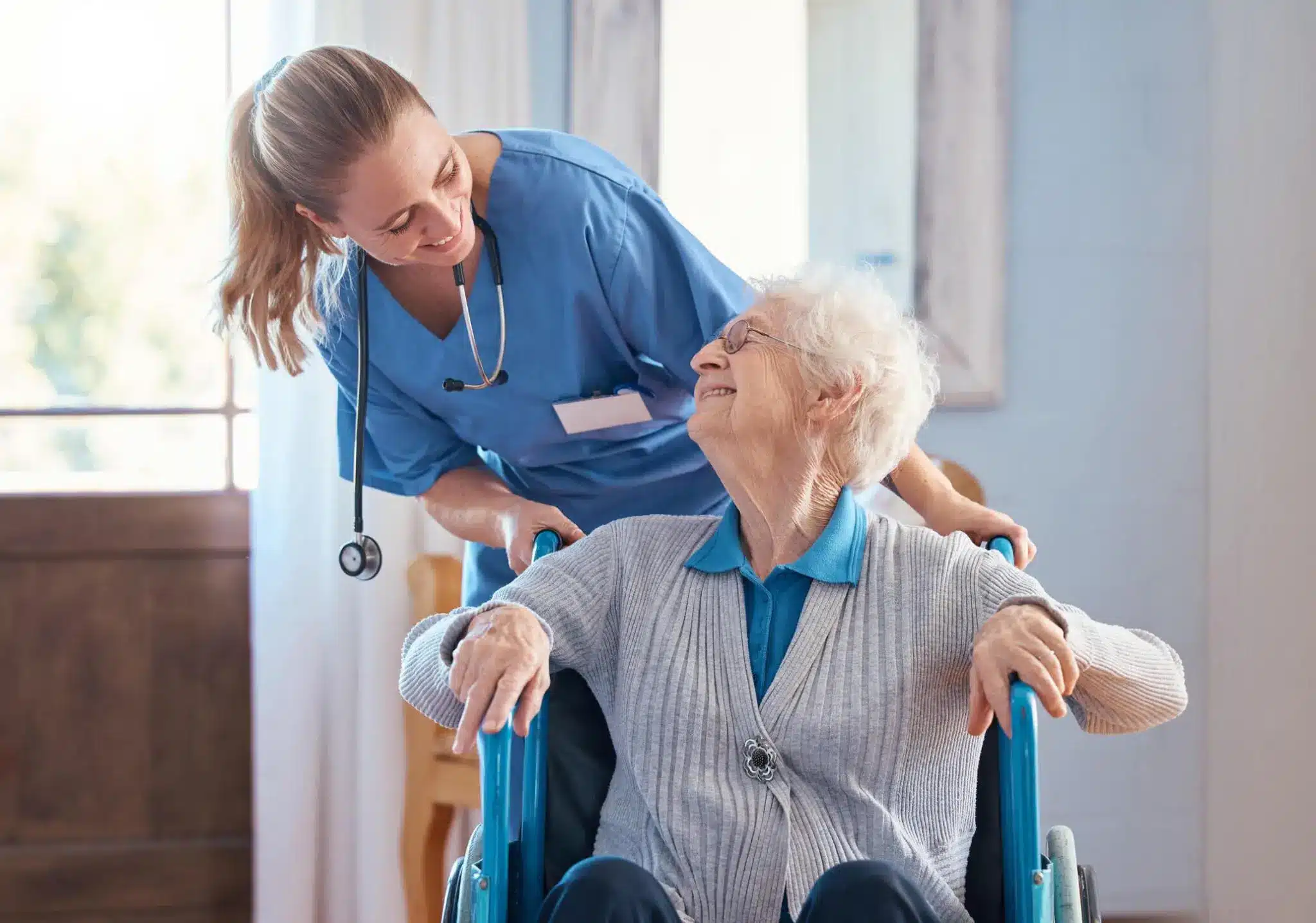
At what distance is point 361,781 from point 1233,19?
2.27 meters

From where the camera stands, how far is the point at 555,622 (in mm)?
1298

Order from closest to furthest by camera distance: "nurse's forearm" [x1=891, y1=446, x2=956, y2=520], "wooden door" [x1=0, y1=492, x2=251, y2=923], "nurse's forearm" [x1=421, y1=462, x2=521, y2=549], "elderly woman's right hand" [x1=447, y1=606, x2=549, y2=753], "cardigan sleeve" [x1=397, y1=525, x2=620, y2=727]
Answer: "elderly woman's right hand" [x1=447, y1=606, x2=549, y2=753]
"cardigan sleeve" [x1=397, y1=525, x2=620, y2=727]
"nurse's forearm" [x1=891, y1=446, x2=956, y2=520]
"nurse's forearm" [x1=421, y1=462, x2=521, y2=549]
"wooden door" [x1=0, y1=492, x2=251, y2=923]

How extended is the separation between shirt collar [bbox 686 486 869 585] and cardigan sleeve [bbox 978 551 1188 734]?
135 mm

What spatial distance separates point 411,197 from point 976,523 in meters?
0.71

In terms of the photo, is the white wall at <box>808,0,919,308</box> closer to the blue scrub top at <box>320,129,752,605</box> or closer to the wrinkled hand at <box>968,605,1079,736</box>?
the blue scrub top at <box>320,129,752,605</box>

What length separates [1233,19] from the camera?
7.71 feet

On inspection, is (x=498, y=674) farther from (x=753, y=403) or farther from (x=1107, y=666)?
(x=1107, y=666)

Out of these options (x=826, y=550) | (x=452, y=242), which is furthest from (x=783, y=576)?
(x=452, y=242)

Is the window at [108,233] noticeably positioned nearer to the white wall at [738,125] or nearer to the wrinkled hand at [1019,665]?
the white wall at [738,125]

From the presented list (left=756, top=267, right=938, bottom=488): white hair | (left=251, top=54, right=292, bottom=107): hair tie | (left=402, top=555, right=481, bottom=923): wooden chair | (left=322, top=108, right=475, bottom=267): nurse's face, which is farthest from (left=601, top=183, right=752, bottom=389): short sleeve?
(left=402, top=555, right=481, bottom=923): wooden chair

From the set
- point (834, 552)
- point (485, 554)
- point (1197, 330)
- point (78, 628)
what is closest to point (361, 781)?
point (78, 628)

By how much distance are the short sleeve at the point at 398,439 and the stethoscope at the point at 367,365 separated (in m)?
0.05

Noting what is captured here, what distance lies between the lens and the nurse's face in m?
1.21

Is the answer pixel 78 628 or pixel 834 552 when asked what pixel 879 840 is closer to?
pixel 834 552
